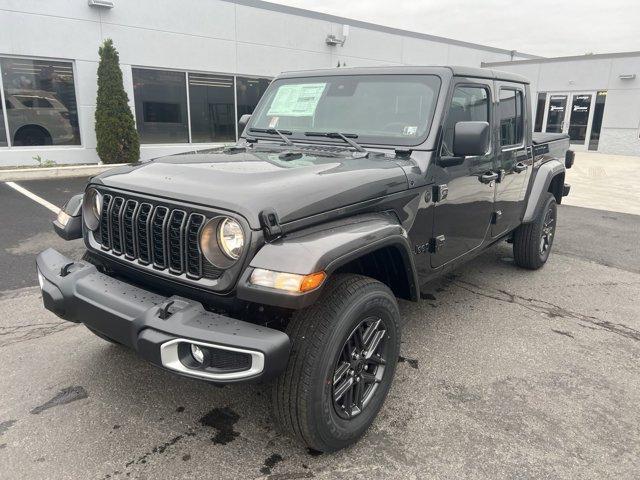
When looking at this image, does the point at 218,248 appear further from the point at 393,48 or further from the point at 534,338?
the point at 393,48

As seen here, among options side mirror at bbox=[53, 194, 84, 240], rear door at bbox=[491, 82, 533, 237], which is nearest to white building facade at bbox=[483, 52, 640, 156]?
rear door at bbox=[491, 82, 533, 237]

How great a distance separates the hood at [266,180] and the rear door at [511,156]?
1.52 meters

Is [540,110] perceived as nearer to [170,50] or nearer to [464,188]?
[170,50]

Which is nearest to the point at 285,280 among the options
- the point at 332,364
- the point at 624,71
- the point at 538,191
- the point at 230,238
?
the point at 230,238

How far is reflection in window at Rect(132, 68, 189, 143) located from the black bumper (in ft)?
37.5

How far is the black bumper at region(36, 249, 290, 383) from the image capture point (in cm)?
201

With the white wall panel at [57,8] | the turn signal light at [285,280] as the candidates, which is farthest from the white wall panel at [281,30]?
the turn signal light at [285,280]

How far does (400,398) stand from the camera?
117 inches

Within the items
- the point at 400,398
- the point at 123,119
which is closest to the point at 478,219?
the point at 400,398

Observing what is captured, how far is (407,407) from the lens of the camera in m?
2.90

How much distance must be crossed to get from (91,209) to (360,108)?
74.8 inches

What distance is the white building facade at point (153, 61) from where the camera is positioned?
36.1 feet

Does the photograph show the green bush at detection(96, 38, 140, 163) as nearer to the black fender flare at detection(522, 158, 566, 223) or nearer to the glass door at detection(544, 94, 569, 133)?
the black fender flare at detection(522, 158, 566, 223)

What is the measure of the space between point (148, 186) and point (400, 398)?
6.18ft
